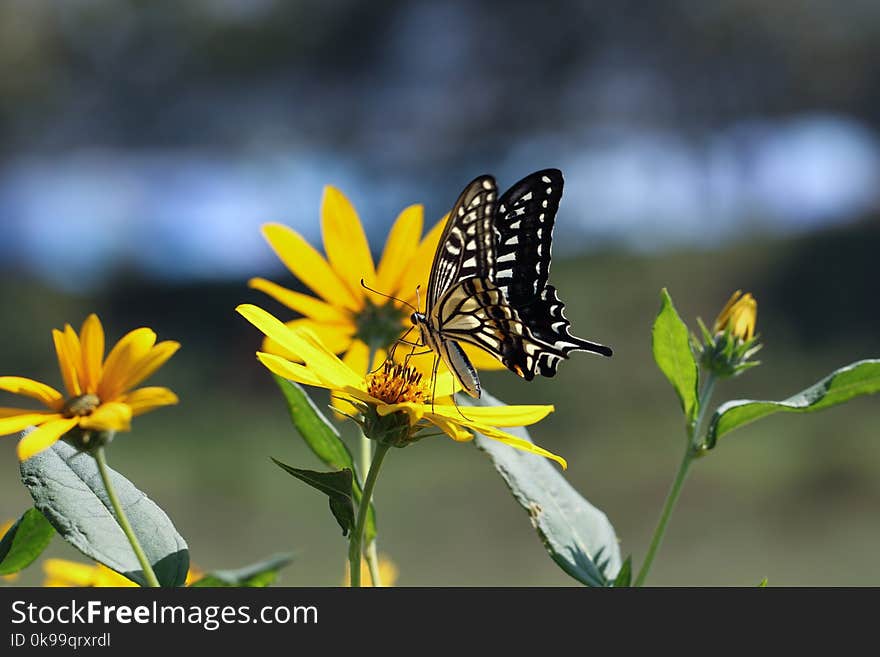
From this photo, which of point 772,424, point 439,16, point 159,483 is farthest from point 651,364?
point 439,16

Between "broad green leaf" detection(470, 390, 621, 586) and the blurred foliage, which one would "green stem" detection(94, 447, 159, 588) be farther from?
the blurred foliage

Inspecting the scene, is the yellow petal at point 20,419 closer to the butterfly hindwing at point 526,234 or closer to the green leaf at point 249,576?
the green leaf at point 249,576

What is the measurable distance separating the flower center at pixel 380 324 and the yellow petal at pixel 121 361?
13.0 inches

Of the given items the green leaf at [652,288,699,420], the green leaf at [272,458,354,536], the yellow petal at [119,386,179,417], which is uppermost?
the green leaf at [652,288,699,420]

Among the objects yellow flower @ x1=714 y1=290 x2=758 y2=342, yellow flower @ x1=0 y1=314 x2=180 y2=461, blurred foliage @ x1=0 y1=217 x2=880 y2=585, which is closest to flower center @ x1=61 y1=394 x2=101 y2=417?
yellow flower @ x1=0 y1=314 x2=180 y2=461

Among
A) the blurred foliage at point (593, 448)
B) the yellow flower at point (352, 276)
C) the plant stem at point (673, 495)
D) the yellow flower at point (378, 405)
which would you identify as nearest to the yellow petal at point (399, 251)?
the yellow flower at point (352, 276)

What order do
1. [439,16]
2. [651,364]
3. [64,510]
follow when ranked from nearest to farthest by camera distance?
[64,510] < [651,364] < [439,16]

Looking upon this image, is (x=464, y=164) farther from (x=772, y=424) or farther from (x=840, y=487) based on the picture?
(x=840, y=487)

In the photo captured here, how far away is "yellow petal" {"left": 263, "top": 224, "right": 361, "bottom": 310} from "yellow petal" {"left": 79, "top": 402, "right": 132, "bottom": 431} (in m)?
0.32

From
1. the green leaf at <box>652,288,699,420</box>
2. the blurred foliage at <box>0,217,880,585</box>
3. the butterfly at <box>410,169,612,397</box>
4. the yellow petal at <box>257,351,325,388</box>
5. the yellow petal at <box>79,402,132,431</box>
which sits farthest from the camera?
the blurred foliage at <box>0,217,880,585</box>

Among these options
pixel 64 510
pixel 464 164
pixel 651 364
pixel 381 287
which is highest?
pixel 464 164

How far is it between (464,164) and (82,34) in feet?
16.0

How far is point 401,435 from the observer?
58 centimetres

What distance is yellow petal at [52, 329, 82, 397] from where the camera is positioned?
18.5 inches
